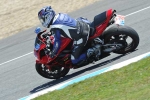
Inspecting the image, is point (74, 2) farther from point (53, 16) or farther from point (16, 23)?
point (53, 16)

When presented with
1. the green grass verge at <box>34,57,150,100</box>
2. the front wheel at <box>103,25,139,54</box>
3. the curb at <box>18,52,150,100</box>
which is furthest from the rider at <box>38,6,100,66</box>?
the green grass verge at <box>34,57,150,100</box>

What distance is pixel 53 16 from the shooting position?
9805 millimetres

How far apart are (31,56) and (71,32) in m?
3.82

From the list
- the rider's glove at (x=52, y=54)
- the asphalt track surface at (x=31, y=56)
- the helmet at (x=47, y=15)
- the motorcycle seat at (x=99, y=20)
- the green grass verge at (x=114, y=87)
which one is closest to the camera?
the green grass verge at (x=114, y=87)

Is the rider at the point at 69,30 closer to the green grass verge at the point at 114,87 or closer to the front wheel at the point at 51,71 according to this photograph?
the front wheel at the point at 51,71

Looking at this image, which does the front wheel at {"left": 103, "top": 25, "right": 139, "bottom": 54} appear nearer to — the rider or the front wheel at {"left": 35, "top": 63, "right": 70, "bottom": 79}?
the rider

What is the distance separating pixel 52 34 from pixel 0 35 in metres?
7.90

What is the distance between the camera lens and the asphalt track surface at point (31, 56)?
1027cm

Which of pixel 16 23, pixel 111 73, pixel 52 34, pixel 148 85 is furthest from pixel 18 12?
pixel 148 85

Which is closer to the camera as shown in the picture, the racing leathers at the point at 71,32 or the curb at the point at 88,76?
the curb at the point at 88,76

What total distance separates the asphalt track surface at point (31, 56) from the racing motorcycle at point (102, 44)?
0.68 feet

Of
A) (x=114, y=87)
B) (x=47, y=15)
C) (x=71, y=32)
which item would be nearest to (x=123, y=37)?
(x=71, y=32)

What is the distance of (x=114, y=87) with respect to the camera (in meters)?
7.83

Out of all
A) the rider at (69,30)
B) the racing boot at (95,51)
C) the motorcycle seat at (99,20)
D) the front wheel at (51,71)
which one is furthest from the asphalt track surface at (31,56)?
the motorcycle seat at (99,20)
